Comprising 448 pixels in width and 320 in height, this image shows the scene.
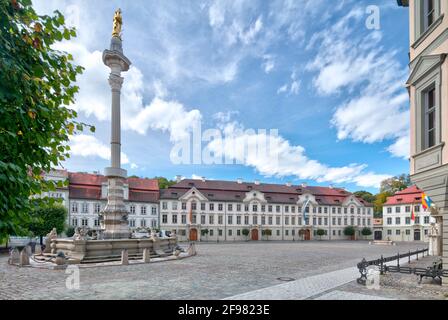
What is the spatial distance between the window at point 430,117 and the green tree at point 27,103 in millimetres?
12025

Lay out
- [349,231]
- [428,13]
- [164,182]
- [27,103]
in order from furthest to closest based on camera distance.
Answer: [164,182] → [349,231] → [428,13] → [27,103]

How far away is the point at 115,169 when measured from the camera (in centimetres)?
2425

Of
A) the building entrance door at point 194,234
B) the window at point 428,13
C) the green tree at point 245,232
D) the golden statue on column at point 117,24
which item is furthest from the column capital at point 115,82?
the green tree at point 245,232

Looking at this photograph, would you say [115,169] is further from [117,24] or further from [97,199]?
[97,199]

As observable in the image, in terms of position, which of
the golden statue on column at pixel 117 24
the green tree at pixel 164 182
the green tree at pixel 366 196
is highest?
the golden statue on column at pixel 117 24

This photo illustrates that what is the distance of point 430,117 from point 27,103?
521 inches

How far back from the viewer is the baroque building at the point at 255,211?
57688 mm

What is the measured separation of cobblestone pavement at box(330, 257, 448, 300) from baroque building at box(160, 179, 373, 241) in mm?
45210

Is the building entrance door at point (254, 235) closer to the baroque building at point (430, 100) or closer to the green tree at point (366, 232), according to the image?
the green tree at point (366, 232)

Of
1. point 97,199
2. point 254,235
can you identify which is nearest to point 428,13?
point 97,199

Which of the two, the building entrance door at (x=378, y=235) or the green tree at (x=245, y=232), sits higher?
the green tree at (x=245, y=232)

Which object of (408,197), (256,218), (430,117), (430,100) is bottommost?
(256,218)

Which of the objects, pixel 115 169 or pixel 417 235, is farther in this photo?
pixel 417 235

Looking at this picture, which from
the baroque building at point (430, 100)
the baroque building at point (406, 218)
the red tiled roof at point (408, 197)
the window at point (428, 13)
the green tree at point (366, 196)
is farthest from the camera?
the green tree at point (366, 196)
